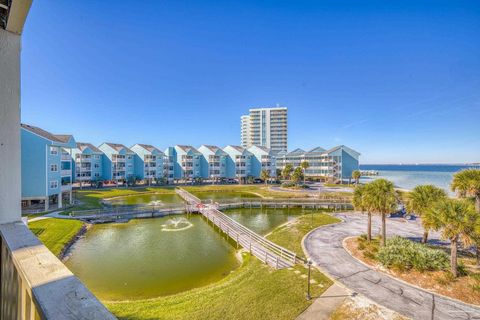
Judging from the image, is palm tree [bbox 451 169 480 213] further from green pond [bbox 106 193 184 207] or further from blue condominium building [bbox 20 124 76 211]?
blue condominium building [bbox 20 124 76 211]

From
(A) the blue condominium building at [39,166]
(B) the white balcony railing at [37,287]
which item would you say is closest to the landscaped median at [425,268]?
(B) the white balcony railing at [37,287]

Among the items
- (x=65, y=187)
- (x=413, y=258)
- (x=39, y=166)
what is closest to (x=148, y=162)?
(x=65, y=187)

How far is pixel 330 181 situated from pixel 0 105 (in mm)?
80967

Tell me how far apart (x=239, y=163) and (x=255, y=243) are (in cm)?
5565

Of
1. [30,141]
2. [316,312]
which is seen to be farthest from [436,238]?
[30,141]

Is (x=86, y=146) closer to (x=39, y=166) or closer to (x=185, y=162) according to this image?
(x=185, y=162)

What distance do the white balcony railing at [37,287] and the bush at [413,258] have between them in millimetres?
18557

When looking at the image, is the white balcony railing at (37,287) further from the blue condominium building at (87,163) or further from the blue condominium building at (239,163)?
the blue condominium building at (239,163)

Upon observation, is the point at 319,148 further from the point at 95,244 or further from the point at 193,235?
the point at 95,244

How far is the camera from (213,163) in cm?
7500

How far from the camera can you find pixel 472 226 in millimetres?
13836

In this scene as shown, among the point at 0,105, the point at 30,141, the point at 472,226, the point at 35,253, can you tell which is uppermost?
the point at 30,141

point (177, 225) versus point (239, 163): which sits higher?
point (239, 163)

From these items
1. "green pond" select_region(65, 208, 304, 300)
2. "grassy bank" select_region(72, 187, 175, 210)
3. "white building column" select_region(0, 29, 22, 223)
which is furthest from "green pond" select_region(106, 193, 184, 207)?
"white building column" select_region(0, 29, 22, 223)
